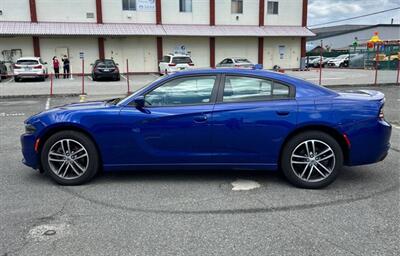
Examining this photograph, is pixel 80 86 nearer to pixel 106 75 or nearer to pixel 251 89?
pixel 106 75

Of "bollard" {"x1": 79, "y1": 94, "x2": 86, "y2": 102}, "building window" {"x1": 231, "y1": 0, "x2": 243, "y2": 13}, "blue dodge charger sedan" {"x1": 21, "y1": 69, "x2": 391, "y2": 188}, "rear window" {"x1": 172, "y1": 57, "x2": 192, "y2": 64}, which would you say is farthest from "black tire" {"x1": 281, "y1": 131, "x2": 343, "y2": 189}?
"building window" {"x1": 231, "y1": 0, "x2": 243, "y2": 13}

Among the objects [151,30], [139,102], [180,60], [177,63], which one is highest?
[151,30]

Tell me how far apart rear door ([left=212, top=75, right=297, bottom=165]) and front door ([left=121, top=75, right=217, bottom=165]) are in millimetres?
141

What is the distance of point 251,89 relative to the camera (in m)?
4.91

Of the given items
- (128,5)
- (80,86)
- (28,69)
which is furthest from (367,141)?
(128,5)

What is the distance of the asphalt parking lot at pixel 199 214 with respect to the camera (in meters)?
3.39

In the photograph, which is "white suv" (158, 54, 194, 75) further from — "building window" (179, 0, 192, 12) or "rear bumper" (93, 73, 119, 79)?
"building window" (179, 0, 192, 12)

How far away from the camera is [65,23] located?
104 ft

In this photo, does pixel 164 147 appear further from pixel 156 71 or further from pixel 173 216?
pixel 156 71

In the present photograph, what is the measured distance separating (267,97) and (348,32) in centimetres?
7804

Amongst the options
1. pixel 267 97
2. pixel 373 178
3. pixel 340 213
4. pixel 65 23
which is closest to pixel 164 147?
pixel 267 97

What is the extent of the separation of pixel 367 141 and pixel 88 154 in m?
3.48

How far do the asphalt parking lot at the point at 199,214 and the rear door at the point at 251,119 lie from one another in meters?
0.44

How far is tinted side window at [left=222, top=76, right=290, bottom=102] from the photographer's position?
4.87m
